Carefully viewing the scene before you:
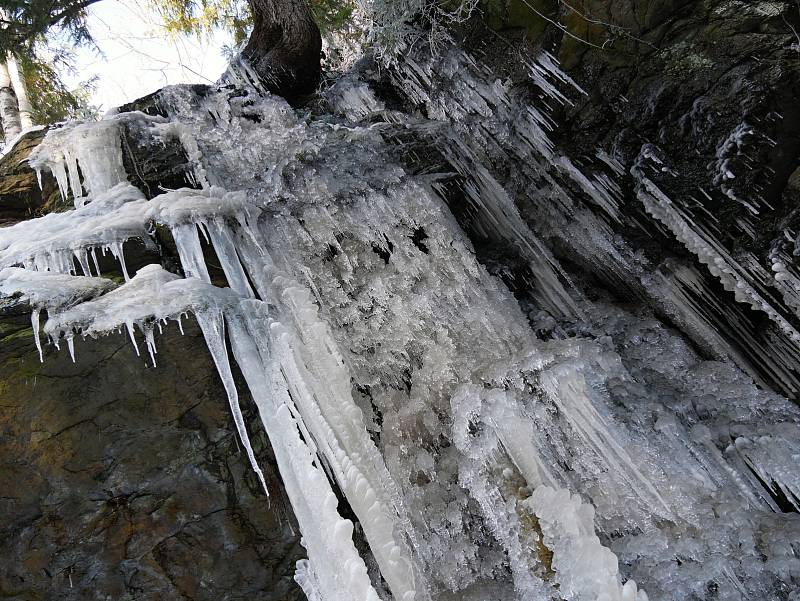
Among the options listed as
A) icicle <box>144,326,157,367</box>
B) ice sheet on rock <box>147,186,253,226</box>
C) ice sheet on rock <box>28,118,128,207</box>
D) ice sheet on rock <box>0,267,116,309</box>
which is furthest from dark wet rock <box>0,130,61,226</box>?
icicle <box>144,326,157,367</box>

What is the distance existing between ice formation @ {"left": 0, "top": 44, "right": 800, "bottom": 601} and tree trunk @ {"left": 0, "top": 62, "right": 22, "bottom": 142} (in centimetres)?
378

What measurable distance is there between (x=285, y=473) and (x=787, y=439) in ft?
9.44

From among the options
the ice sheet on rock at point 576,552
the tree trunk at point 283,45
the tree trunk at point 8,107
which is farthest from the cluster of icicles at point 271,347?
the tree trunk at point 8,107

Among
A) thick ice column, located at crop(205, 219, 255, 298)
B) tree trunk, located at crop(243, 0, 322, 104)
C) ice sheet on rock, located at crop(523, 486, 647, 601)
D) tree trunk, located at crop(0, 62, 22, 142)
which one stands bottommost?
tree trunk, located at crop(0, 62, 22, 142)

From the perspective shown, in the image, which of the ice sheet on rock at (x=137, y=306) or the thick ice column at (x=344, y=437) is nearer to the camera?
the thick ice column at (x=344, y=437)

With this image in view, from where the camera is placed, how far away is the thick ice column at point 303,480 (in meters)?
2.27

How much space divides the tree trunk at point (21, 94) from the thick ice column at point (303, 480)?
22.4ft

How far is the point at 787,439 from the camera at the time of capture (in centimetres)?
297

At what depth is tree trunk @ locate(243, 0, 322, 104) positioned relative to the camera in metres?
5.86

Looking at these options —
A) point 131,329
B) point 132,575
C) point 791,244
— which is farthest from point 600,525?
point 131,329

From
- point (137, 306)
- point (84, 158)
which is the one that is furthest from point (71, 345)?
point (84, 158)

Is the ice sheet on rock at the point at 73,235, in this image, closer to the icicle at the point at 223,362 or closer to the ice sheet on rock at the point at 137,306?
the ice sheet on rock at the point at 137,306

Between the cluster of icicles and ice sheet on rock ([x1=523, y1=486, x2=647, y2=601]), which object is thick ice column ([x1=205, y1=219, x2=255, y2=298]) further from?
ice sheet on rock ([x1=523, y1=486, x2=647, y2=601])

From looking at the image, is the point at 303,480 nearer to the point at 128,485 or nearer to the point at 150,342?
the point at 128,485
